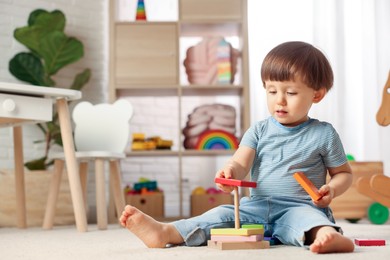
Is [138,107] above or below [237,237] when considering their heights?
above

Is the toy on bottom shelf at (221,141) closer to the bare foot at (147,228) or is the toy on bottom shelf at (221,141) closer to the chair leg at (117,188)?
the chair leg at (117,188)

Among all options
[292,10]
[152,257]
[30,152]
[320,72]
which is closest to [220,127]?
[292,10]

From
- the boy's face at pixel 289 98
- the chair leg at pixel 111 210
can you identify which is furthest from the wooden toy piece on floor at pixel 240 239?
the chair leg at pixel 111 210

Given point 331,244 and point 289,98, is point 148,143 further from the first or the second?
point 331,244

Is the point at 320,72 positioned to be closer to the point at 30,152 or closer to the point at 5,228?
the point at 5,228

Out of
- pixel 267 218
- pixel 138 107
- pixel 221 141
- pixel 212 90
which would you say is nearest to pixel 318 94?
pixel 267 218

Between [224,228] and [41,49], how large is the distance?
218 centimetres

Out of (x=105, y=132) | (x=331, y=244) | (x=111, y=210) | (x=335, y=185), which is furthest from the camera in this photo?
(x=111, y=210)

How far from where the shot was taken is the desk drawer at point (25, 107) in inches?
92.0

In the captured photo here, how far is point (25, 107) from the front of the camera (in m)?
2.41

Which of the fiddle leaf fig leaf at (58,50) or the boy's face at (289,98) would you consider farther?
the fiddle leaf fig leaf at (58,50)

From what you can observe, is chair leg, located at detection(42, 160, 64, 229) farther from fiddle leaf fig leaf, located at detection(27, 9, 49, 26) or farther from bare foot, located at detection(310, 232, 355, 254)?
bare foot, located at detection(310, 232, 355, 254)

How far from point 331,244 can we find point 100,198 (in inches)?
60.8

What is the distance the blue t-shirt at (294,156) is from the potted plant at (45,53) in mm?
1931
